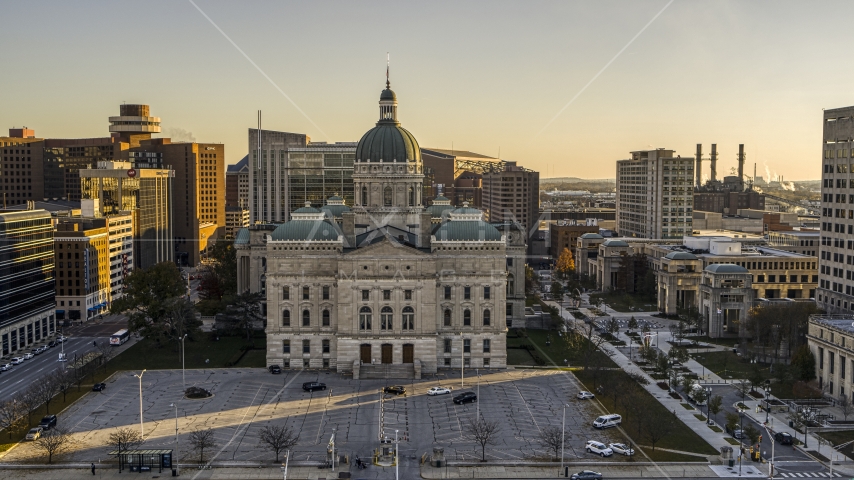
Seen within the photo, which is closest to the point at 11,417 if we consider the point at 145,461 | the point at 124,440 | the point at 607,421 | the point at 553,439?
the point at 124,440

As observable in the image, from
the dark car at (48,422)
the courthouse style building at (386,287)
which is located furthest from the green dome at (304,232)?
the dark car at (48,422)

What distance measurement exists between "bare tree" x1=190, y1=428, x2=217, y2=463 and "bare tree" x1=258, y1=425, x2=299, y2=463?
4.69 meters

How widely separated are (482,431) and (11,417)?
155 ft

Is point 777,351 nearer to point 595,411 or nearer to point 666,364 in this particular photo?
point 666,364

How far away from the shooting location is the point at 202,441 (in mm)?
79438

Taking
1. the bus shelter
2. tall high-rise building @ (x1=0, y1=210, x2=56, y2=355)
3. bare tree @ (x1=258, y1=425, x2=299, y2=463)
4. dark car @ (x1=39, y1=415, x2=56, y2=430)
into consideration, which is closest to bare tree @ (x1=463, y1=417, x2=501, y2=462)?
bare tree @ (x1=258, y1=425, x2=299, y2=463)

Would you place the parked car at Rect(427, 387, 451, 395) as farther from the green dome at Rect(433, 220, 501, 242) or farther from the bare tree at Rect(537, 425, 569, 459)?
the green dome at Rect(433, 220, 501, 242)

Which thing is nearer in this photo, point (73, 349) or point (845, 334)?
point (845, 334)

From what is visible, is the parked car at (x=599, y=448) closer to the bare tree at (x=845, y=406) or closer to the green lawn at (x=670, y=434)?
the green lawn at (x=670, y=434)

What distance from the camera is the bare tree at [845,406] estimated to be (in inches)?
3602

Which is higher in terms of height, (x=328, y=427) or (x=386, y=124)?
(x=386, y=124)

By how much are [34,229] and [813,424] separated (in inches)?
4375

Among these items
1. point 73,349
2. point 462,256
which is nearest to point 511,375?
point 462,256

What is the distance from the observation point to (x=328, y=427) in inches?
3558
